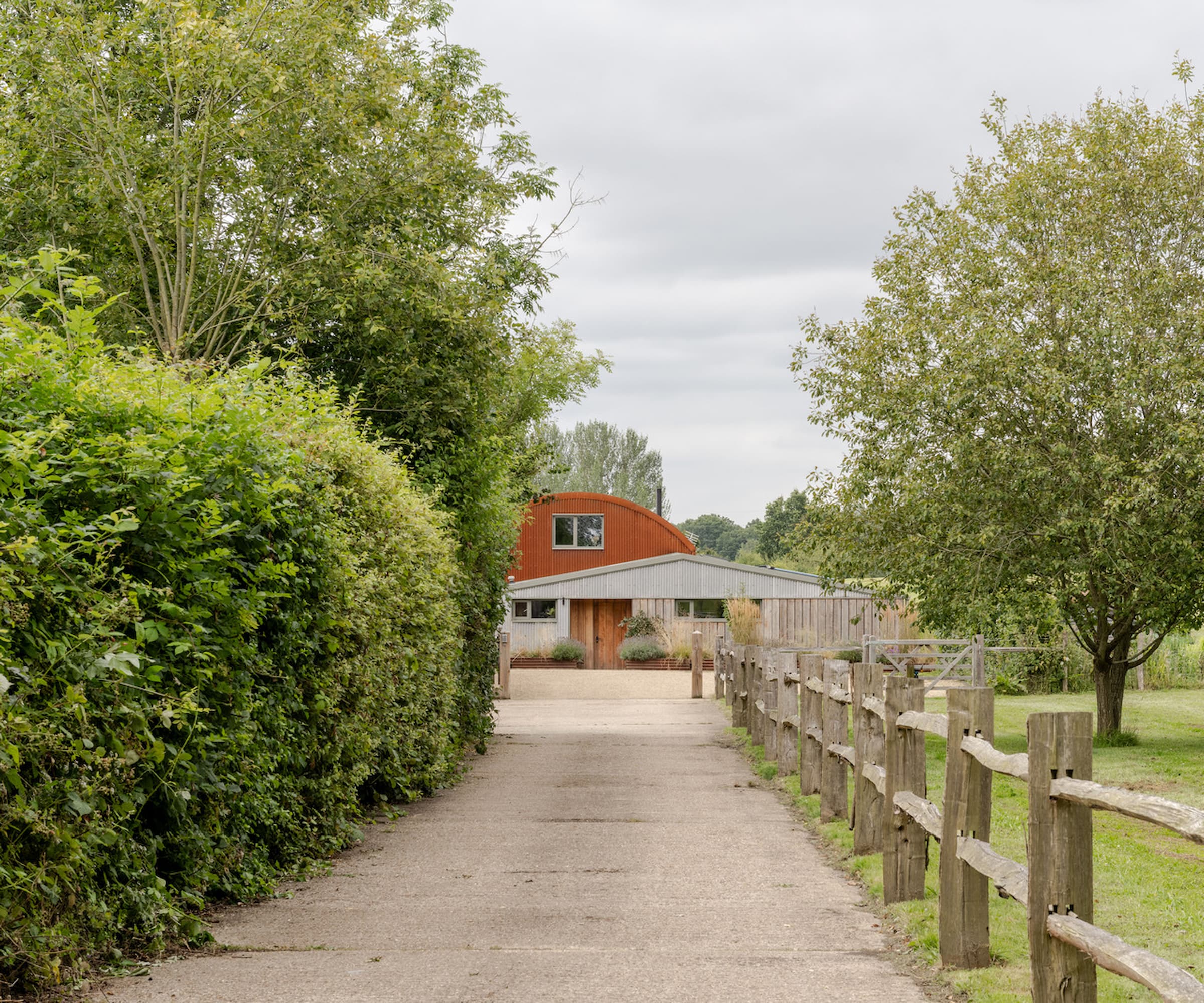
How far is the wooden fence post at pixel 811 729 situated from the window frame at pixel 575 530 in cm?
3749

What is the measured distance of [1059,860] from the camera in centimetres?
443

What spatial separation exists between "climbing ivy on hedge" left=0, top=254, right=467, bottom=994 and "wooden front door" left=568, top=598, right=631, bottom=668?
3528cm

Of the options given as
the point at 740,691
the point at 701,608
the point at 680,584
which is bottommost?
the point at 740,691

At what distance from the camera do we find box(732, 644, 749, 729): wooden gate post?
18859mm

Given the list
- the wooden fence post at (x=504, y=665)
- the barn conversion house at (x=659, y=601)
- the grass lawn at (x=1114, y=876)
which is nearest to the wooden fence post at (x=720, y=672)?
the wooden fence post at (x=504, y=665)

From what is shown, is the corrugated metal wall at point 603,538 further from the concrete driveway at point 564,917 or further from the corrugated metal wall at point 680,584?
the concrete driveway at point 564,917

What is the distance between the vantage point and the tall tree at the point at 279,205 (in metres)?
14.9

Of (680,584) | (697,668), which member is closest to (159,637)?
(697,668)

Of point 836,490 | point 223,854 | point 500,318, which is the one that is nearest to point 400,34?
point 500,318

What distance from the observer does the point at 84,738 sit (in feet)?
15.8

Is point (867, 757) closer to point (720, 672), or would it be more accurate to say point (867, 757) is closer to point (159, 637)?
point (159, 637)

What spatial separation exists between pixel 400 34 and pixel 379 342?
16.9 feet

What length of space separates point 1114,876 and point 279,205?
12.8 meters

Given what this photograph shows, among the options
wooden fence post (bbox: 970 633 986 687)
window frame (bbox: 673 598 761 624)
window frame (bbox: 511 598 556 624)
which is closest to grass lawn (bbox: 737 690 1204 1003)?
wooden fence post (bbox: 970 633 986 687)
